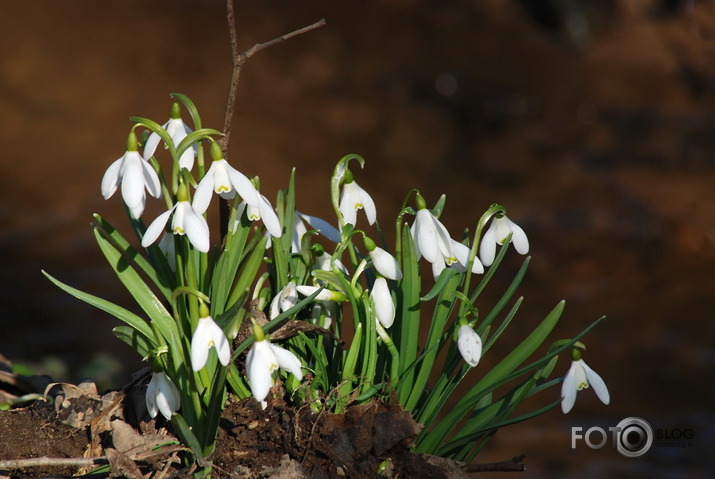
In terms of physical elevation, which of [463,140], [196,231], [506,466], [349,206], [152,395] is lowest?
[463,140]

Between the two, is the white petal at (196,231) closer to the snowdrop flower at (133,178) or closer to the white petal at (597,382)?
the snowdrop flower at (133,178)

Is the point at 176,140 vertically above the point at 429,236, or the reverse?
the point at 176,140

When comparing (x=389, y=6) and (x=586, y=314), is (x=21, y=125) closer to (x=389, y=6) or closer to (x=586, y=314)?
(x=389, y=6)

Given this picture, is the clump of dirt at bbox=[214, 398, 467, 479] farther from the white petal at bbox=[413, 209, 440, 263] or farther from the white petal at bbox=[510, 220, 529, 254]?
the white petal at bbox=[510, 220, 529, 254]

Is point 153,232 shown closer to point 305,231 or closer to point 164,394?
point 164,394

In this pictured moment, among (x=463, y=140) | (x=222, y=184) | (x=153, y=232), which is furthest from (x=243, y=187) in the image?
(x=463, y=140)
